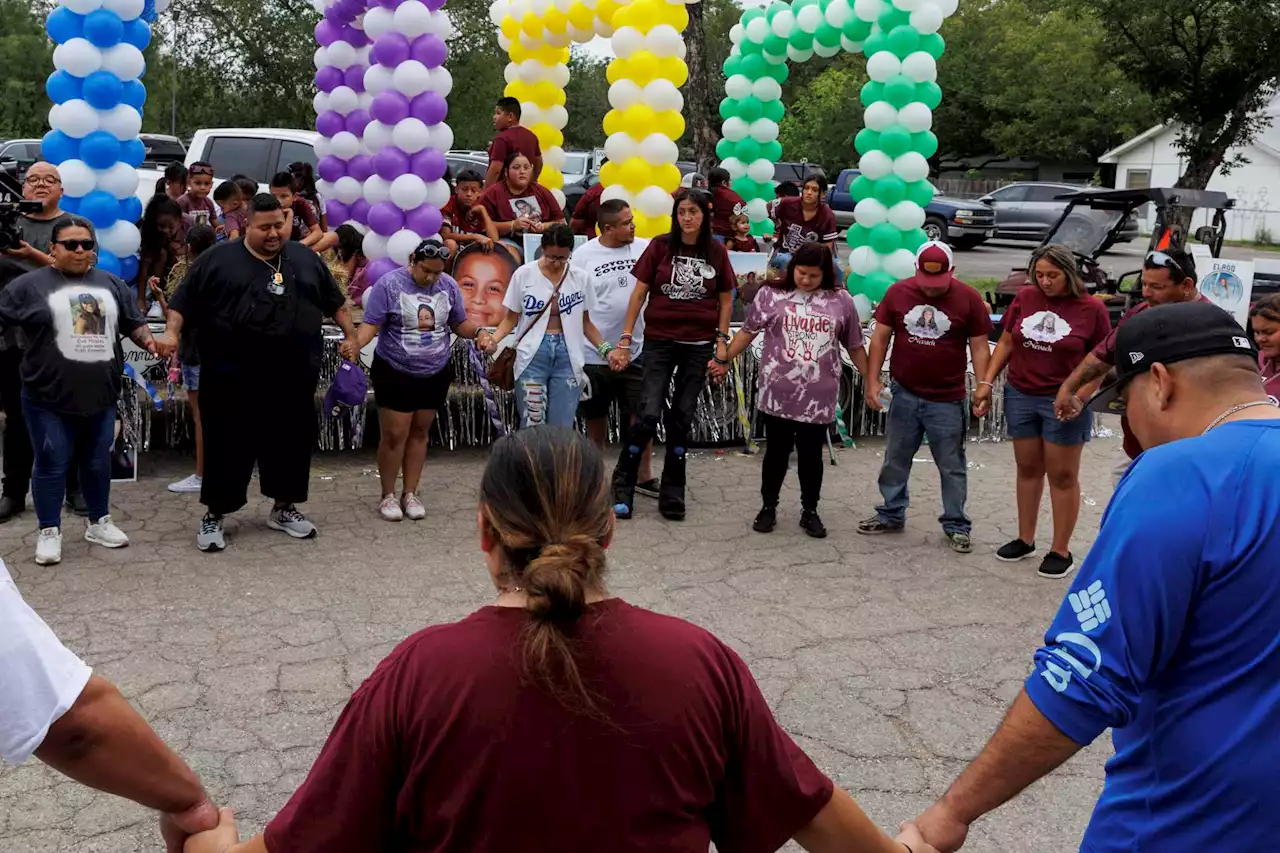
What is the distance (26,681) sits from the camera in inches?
69.6

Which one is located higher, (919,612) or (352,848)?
(352,848)

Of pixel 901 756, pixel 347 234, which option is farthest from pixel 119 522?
pixel 901 756

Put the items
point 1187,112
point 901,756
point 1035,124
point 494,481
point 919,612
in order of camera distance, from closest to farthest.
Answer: point 494,481 → point 901,756 → point 919,612 → point 1187,112 → point 1035,124

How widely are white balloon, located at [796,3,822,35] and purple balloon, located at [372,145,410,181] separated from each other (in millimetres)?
4272

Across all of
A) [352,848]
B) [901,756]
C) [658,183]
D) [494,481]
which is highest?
[658,183]

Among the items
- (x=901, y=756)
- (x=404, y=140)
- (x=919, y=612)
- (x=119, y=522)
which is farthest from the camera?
(x=404, y=140)

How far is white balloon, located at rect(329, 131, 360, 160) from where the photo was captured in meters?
9.81

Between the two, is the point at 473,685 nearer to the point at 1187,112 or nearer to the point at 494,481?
the point at 494,481

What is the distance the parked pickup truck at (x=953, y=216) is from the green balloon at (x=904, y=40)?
15.1 m

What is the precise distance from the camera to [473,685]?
5.56ft

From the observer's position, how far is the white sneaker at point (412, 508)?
673 centimetres

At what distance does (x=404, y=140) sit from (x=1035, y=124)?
111 feet

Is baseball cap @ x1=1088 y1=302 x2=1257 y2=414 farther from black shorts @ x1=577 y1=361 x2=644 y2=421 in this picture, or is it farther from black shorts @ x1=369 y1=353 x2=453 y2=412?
black shorts @ x1=577 y1=361 x2=644 y2=421

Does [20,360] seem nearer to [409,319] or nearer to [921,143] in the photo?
[409,319]
